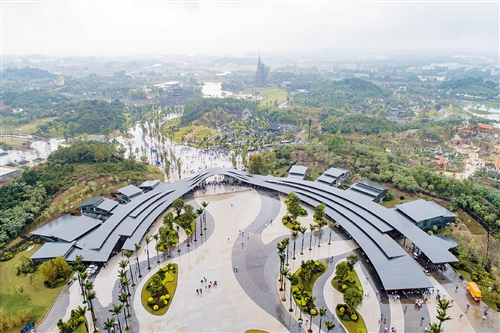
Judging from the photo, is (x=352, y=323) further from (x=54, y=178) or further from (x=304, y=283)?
(x=54, y=178)

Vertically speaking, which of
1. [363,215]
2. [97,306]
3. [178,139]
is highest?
[178,139]

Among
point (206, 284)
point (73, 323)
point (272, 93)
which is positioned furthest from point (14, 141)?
point (272, 93)

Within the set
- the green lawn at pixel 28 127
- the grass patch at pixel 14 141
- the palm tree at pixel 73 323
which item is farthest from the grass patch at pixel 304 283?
the green lawn at pixel 28 127

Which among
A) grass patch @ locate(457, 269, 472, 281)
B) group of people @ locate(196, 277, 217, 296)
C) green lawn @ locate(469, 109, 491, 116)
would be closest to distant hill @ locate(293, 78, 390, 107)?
green lawn @ locate(469, 109, 491, 116)

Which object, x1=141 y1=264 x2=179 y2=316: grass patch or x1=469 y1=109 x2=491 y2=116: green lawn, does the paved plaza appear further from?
x1=469 y1=109 x2=491 y2=116: green lawn

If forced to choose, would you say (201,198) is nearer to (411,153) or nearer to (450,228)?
Result: (450,228)

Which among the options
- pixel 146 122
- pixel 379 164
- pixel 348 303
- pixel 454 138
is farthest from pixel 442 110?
pixel 348 303

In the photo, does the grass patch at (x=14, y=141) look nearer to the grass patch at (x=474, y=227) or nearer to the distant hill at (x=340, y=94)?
the distant hill at (x=340, y=94)
